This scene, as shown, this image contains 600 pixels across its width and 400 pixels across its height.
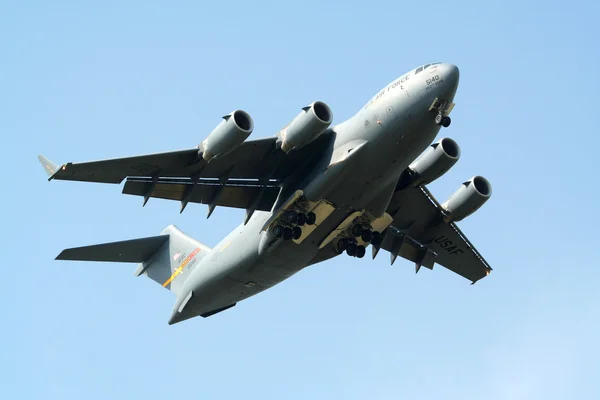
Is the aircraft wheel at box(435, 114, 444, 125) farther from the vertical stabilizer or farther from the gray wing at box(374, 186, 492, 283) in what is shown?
the vertical stabilizer

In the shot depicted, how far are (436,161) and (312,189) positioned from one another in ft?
10.2

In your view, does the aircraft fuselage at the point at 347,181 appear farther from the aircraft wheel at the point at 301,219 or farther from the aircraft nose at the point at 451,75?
the aircraft wheel at the point at 301,219

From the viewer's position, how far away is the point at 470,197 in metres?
23.4

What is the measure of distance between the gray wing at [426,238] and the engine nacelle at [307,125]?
3823mm

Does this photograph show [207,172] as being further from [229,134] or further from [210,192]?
[229,134]

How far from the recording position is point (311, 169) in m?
21.6

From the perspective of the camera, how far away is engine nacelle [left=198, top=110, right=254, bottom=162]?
19.7 metres

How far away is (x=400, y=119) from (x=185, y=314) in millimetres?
8151

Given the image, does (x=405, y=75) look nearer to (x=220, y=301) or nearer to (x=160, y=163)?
(x=160, y=163)

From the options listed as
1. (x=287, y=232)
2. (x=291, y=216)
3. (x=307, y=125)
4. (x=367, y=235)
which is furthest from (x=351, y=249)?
(x=307, y=125)

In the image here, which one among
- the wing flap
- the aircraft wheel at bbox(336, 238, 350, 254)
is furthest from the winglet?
the aircraft wheel at bbox(336, 238, 350, 254)

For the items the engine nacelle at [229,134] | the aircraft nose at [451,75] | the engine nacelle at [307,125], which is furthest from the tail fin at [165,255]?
the aircraft nose at [451,75]

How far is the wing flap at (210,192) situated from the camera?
21453mm

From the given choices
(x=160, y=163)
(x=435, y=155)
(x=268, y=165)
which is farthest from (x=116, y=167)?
(x=435, y=155)
